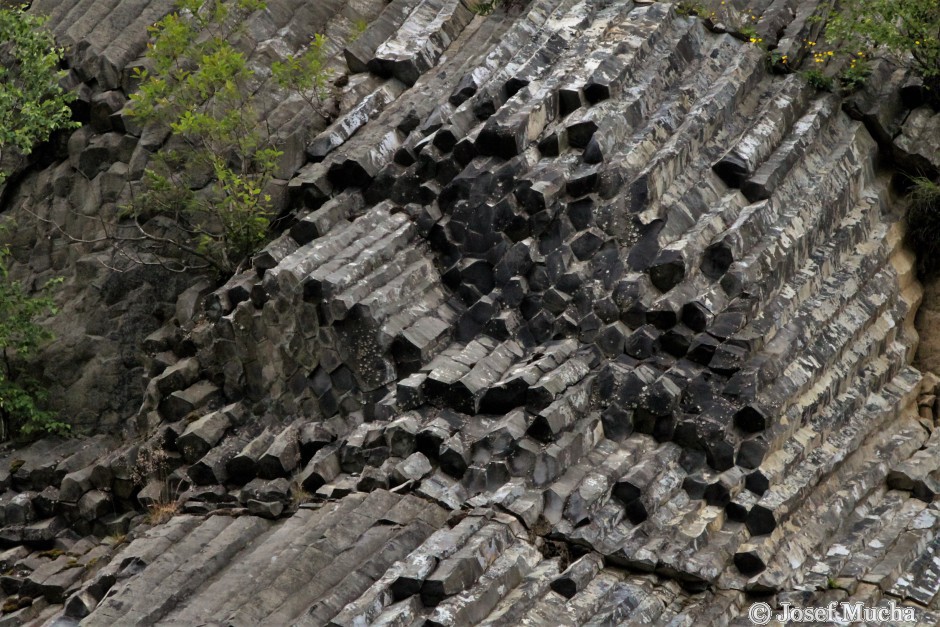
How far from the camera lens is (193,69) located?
19844 mm

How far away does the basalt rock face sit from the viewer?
1379 centimetres

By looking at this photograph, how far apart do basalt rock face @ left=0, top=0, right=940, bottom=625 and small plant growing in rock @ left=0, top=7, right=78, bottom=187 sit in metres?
3.15

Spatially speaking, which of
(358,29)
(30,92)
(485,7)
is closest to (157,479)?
(30,92)

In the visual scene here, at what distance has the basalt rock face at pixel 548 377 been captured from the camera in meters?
13.8

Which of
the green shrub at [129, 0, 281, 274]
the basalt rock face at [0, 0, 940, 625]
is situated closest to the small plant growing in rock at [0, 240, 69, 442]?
the basalt rock face at [0, 0, 940, 625]

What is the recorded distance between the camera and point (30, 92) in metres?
18.8

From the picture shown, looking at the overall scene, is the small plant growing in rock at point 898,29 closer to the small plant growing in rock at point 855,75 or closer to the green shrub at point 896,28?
the green shrub at point 896,28

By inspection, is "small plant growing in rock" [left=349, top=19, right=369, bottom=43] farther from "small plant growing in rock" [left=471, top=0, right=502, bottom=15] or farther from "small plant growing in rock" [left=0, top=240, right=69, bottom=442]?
"small plant growing in rock" [left=0, top=240, right=69, bottom=442]

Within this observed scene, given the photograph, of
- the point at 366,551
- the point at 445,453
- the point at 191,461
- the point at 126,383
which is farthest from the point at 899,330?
the point at 126,383

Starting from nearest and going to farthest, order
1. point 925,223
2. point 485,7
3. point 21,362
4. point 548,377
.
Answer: point 548,377 → point 925,223 → point 21,362 → point 485,7

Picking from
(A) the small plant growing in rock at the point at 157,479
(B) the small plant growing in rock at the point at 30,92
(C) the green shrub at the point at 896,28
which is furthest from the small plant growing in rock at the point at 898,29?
(B) the small plant growing in rock at the point at 30,92

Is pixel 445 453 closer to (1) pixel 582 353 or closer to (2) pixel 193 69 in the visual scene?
(1) pixel 582 353

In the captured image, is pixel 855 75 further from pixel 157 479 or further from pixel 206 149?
pixel 157 479

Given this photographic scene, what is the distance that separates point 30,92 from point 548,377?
8.63 metres
